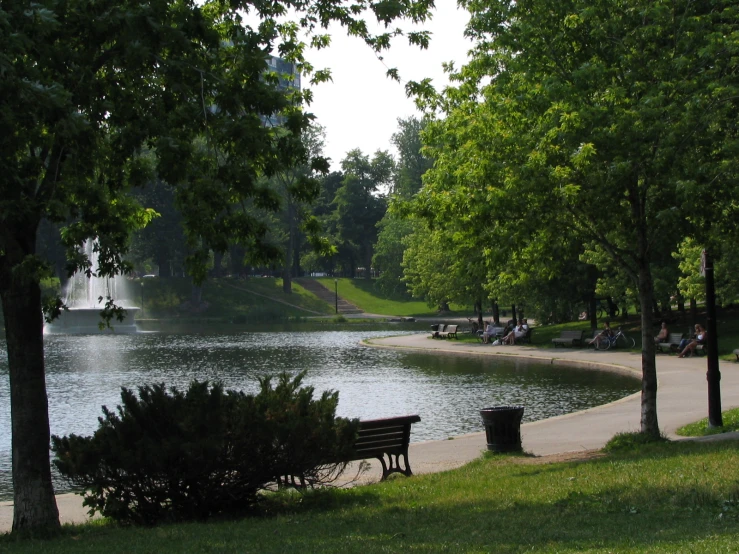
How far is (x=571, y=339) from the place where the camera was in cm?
3744

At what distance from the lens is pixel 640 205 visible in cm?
1380

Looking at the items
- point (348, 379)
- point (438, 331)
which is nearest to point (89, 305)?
point (438, 331)

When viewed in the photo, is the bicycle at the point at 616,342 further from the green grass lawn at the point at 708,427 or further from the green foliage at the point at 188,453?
the green foliage at the point at 188,453

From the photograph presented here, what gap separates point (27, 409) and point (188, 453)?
1.82 meters

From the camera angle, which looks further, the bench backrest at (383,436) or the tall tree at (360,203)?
the tall tree at (360,203)

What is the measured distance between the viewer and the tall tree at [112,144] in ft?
27.7

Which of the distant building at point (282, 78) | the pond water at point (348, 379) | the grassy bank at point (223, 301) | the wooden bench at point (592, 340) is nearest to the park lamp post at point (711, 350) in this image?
the pond water at point (348, 379)

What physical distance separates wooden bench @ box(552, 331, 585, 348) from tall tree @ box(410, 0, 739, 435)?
22.9 meters

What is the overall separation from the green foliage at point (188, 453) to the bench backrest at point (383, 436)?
2182 millimetres

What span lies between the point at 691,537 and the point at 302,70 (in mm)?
8113

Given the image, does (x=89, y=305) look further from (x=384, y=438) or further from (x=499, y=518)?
(x=499, y=518)

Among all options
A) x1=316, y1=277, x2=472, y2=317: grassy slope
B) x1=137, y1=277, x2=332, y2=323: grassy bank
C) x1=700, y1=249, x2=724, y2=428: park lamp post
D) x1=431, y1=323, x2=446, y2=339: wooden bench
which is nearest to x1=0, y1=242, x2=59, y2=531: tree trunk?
x1=700, y1=249, x2=724, y2=428: park lamp post

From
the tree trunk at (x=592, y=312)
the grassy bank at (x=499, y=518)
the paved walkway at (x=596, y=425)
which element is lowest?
the paved walkway at (x=596, y=425)

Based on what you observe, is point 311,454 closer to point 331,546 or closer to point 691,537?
point 331,546
